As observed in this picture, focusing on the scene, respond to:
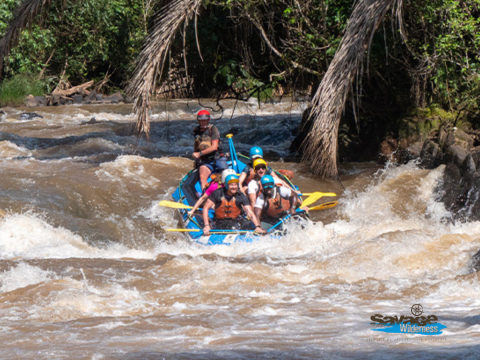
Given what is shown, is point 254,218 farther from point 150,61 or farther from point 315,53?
point 315,53

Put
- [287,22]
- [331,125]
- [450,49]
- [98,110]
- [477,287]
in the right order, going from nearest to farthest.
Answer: [477,287]
[331,125]
[450,49]
[287,22]
[98,110]

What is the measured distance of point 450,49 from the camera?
944 cm

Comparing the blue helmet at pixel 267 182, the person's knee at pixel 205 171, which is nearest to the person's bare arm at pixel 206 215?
the blue helmet at pixel 267 182

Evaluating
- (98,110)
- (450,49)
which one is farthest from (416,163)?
(98,110)

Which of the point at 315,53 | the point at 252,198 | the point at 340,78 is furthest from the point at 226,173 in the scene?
the point at 315,53

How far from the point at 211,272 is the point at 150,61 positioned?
3.43m

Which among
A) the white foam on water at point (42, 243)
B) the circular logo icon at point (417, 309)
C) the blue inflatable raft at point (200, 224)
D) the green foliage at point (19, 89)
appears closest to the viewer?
the circular logo icon at point (417, 309)

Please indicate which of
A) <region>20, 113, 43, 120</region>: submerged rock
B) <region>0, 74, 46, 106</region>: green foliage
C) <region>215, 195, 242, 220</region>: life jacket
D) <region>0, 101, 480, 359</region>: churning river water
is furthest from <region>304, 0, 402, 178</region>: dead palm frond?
<region>0, 74, 46, 106</region>: green foliage

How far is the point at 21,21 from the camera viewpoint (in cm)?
951

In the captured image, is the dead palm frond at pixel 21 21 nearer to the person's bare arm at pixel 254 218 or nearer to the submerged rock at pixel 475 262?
the person's bare arm at pixel 254 218

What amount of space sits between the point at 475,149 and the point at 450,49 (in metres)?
1.53

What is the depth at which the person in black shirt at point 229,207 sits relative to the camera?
8.10 metres

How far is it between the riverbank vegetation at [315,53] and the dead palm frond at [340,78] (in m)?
0.35

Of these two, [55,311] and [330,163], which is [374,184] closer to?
[330,163]
